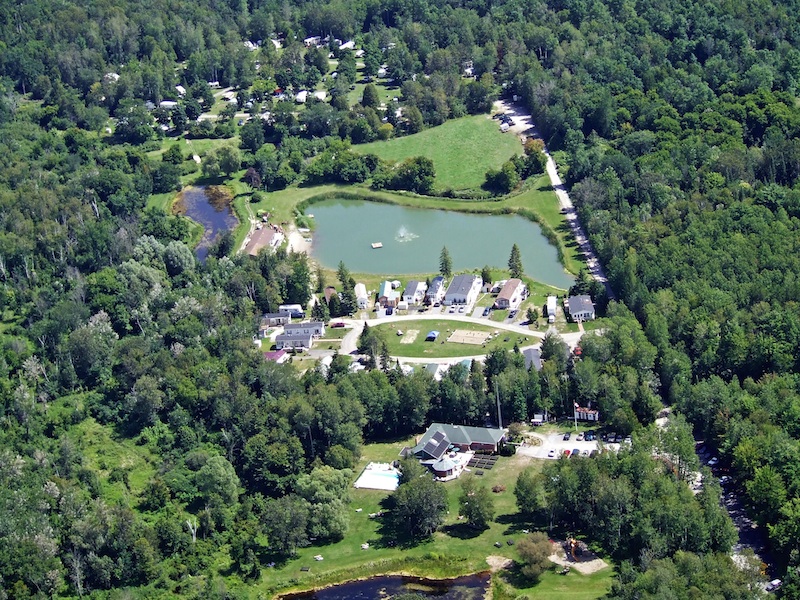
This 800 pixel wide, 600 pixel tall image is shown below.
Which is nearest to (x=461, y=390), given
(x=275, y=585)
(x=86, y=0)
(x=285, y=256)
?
(x=275, y=585)

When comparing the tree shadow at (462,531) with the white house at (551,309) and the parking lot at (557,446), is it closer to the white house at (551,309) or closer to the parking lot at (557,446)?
the parking lot at (557,446)

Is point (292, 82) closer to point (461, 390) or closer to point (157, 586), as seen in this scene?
point (461, 390)

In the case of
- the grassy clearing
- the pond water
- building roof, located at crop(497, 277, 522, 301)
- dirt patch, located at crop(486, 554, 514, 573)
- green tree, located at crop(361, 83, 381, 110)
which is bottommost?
the pond water

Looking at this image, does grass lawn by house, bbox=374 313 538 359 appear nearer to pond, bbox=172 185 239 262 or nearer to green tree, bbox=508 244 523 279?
green tree, bbox=508 244 523 279

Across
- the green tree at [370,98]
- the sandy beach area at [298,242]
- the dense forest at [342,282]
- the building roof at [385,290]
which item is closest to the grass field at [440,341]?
the dense forest at [342,282]

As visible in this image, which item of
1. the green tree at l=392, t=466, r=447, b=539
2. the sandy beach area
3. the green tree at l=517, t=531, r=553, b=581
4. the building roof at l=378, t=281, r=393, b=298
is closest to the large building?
the green tree at l=392, t=466, r=447, b=539

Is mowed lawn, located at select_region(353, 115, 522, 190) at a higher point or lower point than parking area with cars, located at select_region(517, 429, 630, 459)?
higher

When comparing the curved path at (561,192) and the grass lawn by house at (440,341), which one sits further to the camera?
the curved path at (561,192)
